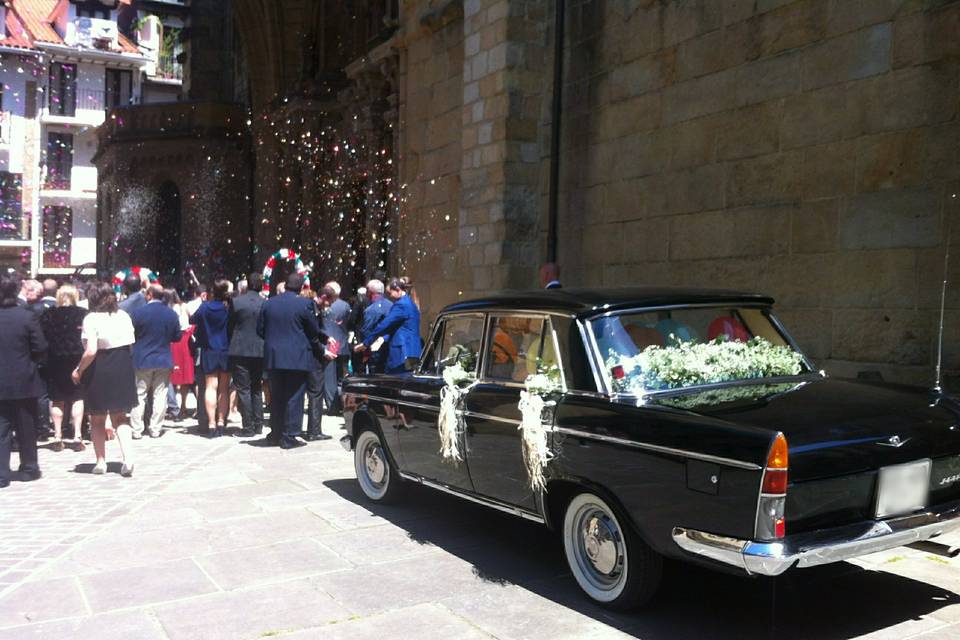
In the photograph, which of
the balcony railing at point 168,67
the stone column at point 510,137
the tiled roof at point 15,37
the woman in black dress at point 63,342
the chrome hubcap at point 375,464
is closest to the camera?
the chrome hubcap at point 375,464

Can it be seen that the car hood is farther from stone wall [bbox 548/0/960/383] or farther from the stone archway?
the stone archway

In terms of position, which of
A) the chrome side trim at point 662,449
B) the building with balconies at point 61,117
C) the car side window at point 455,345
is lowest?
the chrome side trim at point 662,449

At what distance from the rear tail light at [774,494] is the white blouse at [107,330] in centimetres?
583

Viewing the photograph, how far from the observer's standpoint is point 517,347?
517cm

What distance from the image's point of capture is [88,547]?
5527 millimetres

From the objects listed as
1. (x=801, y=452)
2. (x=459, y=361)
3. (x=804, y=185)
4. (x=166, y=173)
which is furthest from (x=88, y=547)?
(x=166, y=173)

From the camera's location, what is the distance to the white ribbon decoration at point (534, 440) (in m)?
4.58

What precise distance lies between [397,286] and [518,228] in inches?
76.2

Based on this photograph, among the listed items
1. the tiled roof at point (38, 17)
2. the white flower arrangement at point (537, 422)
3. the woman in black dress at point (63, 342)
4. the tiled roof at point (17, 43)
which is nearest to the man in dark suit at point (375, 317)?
the woman in black dress at point (63, 342)

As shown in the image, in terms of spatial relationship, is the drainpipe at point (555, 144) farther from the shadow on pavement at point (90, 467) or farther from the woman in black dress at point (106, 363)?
the shadow on pavement at point (90, 467)

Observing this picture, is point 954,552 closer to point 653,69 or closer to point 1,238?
point 653,69

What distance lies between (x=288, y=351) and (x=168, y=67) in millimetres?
45230

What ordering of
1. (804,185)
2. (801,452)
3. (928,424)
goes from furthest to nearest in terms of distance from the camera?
(804,185), (928,424), (801,452)

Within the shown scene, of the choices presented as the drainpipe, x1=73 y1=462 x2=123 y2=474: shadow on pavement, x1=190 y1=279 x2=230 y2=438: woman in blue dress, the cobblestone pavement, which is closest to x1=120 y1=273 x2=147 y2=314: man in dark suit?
x1=190 y1=279 x2=230 y2=438: woman in blue dress
